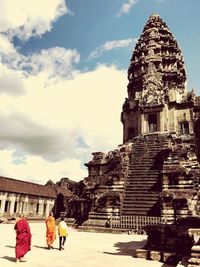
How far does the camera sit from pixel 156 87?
29.9m

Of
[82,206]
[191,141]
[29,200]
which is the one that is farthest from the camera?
[29,200]

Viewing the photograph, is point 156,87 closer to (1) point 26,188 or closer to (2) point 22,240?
(1) point 26,188

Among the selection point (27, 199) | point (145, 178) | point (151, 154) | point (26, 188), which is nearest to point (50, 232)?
point (145, 178)

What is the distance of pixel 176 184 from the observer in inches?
758

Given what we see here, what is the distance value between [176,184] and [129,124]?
1258 centimetres

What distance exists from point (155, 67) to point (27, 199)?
79.1 ft

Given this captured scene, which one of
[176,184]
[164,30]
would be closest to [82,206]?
[176,184]

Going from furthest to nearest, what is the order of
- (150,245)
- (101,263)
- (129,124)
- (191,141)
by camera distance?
(129,124), (191,141), (150,245), (101,263)

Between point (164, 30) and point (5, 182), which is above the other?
point (164, 30)

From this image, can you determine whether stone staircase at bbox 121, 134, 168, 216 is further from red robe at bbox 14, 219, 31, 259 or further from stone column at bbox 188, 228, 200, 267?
red robe at bbox 14, 219, 31, 259

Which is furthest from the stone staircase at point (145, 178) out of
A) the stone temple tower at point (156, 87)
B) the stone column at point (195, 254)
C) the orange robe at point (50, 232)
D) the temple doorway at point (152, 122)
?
the stone column at point (195, 254)

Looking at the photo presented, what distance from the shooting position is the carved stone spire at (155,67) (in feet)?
98.3

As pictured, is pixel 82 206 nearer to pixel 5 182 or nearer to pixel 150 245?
pixel 150 245

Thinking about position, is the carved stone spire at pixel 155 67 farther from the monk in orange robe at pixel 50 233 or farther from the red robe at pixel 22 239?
the red robe at pixel 22 239
